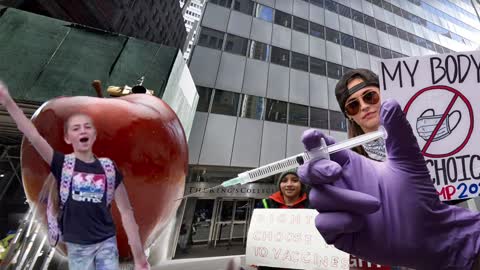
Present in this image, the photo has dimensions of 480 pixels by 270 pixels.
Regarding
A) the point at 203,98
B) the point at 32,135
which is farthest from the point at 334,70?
the point at 32,135

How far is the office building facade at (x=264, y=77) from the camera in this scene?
8.05 metres

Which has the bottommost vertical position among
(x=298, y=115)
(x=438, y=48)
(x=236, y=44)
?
(x=298, y=115)

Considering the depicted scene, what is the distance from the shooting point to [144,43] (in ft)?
9.46

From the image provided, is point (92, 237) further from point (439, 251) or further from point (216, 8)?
point (216, 8)

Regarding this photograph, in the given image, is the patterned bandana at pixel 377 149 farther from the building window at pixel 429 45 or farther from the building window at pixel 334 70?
the building window at pixel 429 45

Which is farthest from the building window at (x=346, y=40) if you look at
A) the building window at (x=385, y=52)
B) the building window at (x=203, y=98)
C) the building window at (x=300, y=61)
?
the building window at (x=203, y=98)

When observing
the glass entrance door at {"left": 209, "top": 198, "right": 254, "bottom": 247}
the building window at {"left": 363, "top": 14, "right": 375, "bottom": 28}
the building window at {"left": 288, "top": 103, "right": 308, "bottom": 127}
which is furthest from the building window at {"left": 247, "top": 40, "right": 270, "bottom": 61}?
the building window at {"left": 363, "top": 14, "right": 375, "bottom": 28}

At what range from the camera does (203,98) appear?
8266 millimetres

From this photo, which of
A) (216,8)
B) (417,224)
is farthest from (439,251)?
(216,8)

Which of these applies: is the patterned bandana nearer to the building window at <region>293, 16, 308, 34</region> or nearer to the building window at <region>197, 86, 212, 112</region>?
the building window at <region>197, 86, 212, 112</region>

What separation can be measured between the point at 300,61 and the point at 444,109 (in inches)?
399

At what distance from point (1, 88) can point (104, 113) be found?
238 mm

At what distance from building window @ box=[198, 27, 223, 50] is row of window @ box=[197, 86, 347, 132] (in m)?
2.07

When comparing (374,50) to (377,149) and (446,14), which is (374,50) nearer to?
(446,14)
